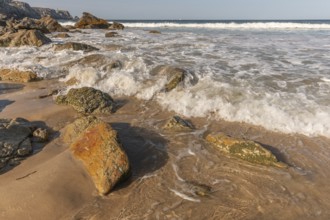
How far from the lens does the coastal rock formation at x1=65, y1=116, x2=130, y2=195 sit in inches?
112

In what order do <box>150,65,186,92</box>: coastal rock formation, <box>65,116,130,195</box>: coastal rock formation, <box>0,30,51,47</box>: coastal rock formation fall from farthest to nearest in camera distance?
<box>0,30,51,47</box>: coastal rock formation, <box>150,65,186,92</box>: coastal rock formation, <box>65,116,130,195</box>: coastal rock formation

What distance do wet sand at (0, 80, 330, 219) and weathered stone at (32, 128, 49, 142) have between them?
135mm

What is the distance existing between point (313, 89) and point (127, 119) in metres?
3.81

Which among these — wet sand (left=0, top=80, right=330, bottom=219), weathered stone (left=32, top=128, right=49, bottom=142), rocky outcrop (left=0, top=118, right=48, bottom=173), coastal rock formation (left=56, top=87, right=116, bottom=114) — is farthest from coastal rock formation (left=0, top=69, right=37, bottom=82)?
weathered stone (left=32, top=128, right=49, bottom=142)

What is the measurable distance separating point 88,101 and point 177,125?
1719mm

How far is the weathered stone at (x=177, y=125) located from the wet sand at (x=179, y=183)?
0.15 meters

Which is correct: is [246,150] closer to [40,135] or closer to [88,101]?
[40,135]

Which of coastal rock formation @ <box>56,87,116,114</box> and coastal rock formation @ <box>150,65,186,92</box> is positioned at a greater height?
coastal rock formation @ <box>150,65,186,92</box>

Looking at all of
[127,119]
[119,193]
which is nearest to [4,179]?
[119,193]

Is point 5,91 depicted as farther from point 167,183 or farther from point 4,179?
point 167,183

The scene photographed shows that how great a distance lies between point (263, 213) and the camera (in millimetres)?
2590

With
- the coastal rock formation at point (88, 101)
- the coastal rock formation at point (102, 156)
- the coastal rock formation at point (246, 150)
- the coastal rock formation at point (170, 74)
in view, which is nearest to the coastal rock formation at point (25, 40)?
the coastal rock formation at point (170, 74)

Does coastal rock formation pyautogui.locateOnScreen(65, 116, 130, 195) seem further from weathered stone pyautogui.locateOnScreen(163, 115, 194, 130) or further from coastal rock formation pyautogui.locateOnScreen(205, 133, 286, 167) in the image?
coastal rock formation pyautogui.locateOnScreen(205, 133, 286, 167)

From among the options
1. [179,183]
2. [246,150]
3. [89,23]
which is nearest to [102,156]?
[179,183]
